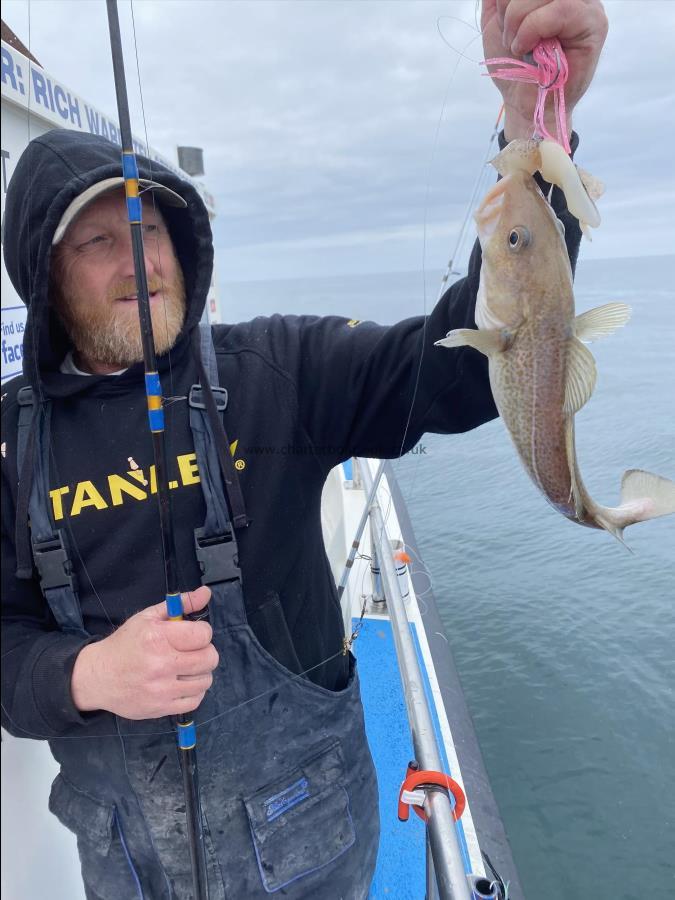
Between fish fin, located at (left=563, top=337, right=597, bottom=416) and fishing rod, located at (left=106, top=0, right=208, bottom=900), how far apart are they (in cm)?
98

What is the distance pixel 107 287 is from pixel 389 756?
9.61 feet

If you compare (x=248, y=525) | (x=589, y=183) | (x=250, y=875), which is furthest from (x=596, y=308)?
(x=250, y=875)

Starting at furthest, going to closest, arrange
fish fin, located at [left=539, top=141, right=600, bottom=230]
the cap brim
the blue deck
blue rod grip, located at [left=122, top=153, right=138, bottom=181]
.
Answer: the blue deck → the cap brim → blue rod grip, located at [left=122, top=153, right=138, bottom=181] → fish fin, located at [left=539, top=141, right=600, bottom=230]

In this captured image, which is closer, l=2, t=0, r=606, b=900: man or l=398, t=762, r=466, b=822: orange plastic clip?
l=2, t=0, r=606, b=900: man

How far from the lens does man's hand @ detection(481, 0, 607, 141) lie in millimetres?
1094

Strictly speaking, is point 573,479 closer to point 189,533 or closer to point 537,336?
point 537,336

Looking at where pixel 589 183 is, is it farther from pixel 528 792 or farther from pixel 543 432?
pixel 528 792

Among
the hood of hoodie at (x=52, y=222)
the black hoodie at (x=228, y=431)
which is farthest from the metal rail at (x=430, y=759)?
the hood of hoodie at (x=52, y=222)

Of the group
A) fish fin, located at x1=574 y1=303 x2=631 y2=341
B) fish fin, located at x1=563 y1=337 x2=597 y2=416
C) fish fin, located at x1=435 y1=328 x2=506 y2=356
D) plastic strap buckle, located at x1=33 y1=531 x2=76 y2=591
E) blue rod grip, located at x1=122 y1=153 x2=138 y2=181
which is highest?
blue rod grip, located at x1=122 y1=153 x2=138 y2=181

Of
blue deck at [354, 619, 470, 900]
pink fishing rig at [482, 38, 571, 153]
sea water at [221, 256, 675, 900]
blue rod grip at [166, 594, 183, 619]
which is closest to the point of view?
pink fishing rig at [482, 38, 571, 153]

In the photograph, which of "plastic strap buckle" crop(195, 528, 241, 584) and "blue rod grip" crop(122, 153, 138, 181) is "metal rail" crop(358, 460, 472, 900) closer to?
"plastic strap buckle" crop(195, 528, 241, 584)

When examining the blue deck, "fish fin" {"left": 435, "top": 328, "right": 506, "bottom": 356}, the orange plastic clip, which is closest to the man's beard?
"fish fin" {"left": 435, "top": 328, "right": 506, "bottom": 356}

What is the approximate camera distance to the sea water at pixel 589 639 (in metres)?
2.03

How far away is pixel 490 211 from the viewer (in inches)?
50.5
